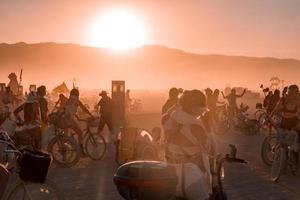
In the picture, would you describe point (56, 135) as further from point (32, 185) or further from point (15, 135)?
point (32, 185)

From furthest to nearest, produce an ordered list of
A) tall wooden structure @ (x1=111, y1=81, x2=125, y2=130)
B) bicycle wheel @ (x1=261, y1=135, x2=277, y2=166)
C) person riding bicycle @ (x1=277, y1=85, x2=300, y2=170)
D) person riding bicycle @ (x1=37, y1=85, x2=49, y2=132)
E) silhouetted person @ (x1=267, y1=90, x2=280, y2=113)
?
tall wooden structure @ (x1=111, y1=81, x2=125, y2=130) < silhouetted person @ (x1=267, y1=90, x2=280, y2=113) < person riding bicycle @ (x1=37, y1=85, x2=49, y2=132) < bicycle wheel @ (x1=261, y1=135, x2=277, y2=166) < person riding bicycle @ (x1=277, y1=85, x2=300, y2=170)

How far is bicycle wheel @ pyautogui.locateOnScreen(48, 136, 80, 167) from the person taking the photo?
1275cm

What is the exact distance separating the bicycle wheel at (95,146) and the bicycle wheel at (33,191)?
667 centimetres

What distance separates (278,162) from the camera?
11227mm

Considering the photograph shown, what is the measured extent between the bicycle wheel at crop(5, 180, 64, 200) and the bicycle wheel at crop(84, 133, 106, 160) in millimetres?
6667

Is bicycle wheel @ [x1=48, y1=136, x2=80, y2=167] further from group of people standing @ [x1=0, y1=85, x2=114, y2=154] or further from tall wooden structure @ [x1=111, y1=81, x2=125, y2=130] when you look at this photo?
tall wooden structure @ [x1=111, y1=81, x2=125, y2=130]

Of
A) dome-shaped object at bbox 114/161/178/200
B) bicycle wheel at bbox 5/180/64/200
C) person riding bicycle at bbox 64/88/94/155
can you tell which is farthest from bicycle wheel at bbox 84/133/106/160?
dome-shaped object at bbox 114/161/178/200

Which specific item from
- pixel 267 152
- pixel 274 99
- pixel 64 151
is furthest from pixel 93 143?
pixel 274 99

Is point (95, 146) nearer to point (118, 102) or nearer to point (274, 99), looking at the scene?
point (118, 102)

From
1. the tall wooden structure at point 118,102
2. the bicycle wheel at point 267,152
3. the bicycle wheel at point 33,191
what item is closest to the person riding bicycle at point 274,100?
the tall wooden structure at point 118,102

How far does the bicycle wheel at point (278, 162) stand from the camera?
11.1 m

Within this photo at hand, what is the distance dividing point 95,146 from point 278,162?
503 cm

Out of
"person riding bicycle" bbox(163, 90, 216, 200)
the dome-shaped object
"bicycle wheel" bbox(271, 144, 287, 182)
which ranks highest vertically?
"person riding bicycle" bbox(163, 90, 216, 200)

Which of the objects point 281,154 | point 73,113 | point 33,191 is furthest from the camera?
point 73,113
